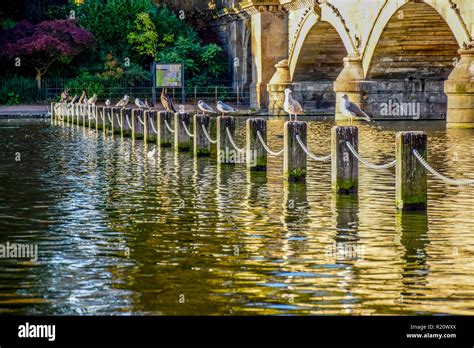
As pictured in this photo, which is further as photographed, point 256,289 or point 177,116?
point 177,116

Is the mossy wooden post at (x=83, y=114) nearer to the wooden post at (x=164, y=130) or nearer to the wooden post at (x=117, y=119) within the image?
the wooden post at (x=117, y=119)

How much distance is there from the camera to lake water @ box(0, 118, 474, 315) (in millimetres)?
11086

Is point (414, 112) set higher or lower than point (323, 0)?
lower

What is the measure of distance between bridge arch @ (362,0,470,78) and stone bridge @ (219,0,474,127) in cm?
3

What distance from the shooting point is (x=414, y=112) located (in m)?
45.4

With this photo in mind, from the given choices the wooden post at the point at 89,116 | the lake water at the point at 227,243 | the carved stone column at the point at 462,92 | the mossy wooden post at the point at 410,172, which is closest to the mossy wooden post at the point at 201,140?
the lake water at the point at 227,243

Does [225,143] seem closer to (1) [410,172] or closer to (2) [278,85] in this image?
(1) [410,172]

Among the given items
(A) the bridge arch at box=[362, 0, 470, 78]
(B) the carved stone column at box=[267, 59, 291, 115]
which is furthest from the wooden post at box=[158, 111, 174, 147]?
(B) the carved stone column at box=[267, 59, 291, 115]

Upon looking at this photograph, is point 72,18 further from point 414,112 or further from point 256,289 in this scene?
point 256,289

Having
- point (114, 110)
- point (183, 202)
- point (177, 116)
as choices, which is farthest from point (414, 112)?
point (183, 202)

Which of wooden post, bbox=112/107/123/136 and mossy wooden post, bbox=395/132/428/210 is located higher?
mossy wooden post, bbox=395/132/428/210

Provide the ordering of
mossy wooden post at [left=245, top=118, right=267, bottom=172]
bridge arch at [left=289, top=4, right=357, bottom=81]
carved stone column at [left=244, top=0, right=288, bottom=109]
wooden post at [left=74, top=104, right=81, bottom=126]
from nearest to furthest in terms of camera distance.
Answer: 1. mossy wooden post at [left=245, top=118, right=267, bottom=172]
2. wooden post at [left=74, top=104, right=81, bottom=126]
3. bridge arch at [left=289, top=4, right=357, bottom=81]
4. carved stone column at [left=244, top=0, right=288, bottom=109]

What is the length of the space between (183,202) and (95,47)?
148 ft

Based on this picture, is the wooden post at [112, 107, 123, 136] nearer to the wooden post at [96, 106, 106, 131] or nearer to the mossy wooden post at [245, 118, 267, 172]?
the wooden post at [96, 106, 106, 131]
